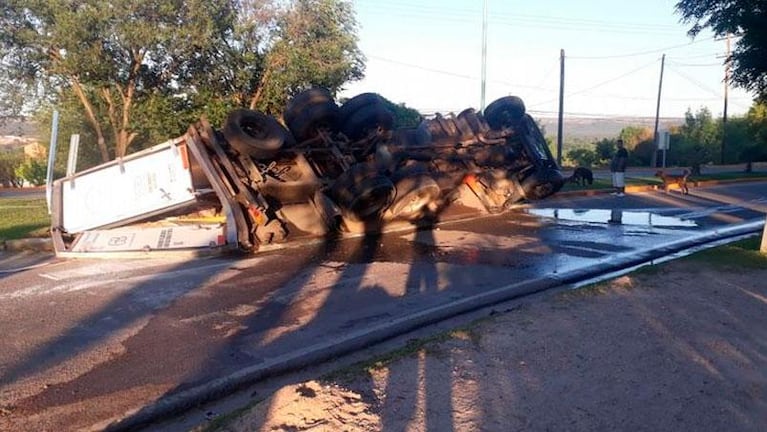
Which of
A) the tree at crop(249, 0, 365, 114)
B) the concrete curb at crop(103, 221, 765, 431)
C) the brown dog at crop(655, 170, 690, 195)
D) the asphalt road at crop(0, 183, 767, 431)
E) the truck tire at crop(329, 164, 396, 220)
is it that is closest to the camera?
the concrete curb at crop(103, 221, 765, 431)

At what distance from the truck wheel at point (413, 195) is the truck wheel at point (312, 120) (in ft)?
5.90

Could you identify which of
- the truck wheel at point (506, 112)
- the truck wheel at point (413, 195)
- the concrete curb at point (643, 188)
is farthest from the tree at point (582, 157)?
the truck wheel at point (413, 195)

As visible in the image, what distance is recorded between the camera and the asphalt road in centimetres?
442

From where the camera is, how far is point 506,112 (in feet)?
46.6

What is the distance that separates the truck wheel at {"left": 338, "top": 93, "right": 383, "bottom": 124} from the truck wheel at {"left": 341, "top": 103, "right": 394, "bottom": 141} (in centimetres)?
15

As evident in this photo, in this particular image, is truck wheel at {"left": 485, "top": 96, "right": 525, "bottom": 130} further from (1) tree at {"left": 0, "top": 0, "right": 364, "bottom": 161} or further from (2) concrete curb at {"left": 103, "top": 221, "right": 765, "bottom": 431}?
(1) tree at {"left": 0, "top": 0, "right": 364, "bottom": 161}

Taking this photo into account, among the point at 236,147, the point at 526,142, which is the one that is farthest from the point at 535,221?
the point at 236,147

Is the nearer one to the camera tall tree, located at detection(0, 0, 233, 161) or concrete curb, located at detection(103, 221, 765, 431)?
concrete curb, located at detection(103, 221, 765, 431)

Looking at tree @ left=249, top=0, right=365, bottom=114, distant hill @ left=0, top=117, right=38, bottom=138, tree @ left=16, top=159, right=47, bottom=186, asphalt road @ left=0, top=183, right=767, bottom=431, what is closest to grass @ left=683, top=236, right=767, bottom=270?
asphalt road @ left=0, top=183, right=767, bottom=431

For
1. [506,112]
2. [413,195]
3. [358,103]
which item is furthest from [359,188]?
[506,112]

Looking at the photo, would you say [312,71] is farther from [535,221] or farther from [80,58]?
[535,221]

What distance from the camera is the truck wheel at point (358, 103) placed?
39.2 feet

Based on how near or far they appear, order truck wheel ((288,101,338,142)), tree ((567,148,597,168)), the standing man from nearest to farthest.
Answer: truck wheel ((288,101,338,142)) → the standing man → tree ((567,148,597,168))

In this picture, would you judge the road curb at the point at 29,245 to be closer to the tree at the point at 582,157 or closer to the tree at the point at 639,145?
the tree at the point at 582,157
